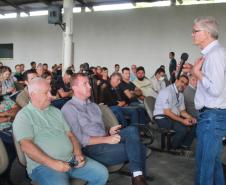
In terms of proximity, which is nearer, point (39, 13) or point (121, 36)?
point (121, 36)

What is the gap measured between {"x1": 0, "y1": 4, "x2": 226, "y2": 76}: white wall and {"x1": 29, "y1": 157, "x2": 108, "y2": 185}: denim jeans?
9634mm

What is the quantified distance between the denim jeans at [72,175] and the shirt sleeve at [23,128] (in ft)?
0.75

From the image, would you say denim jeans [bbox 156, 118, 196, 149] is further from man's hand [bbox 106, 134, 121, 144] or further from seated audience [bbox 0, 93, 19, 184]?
seated audience [bbox 0, 93, 19, 184]

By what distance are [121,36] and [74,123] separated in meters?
10.3

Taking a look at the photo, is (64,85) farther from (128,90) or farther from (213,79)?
(213,79)

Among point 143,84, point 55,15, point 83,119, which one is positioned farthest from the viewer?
point 55,15

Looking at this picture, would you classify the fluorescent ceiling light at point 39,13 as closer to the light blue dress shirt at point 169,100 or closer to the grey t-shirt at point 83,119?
the light blue dress shirt at point 169,100

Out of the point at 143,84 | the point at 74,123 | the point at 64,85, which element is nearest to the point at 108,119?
the point at 74,123

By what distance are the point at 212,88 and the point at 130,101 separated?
3659 mm

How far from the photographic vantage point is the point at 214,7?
434 inches

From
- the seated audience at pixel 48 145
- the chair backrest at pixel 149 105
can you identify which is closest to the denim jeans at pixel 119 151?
the seated audience at pixel 48 145

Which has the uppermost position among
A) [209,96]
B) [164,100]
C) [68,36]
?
[68,36]

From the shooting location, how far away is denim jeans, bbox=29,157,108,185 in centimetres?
206

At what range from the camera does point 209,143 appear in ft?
7.79
